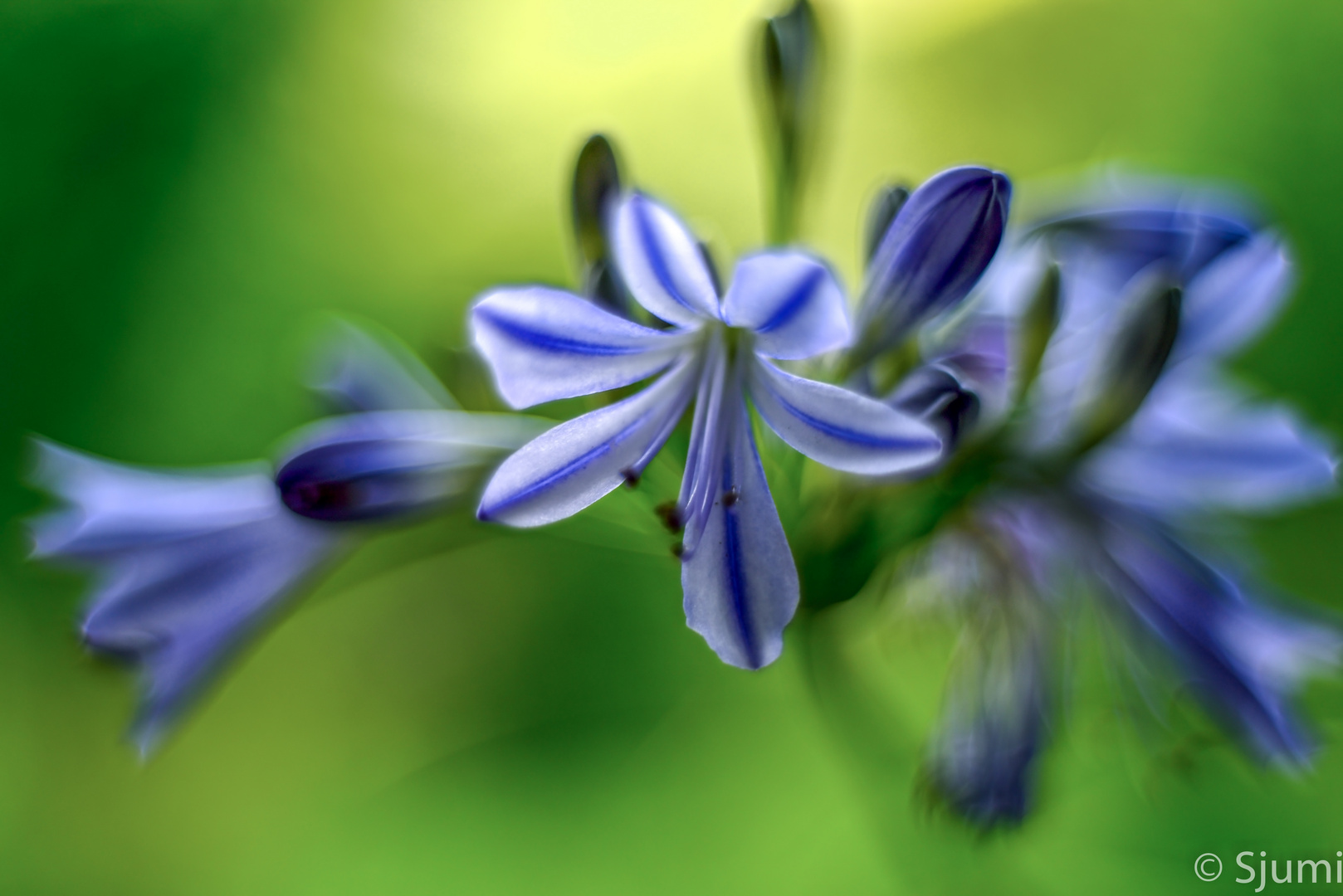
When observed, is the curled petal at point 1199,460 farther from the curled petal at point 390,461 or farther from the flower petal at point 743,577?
the curled petal at point 390,461

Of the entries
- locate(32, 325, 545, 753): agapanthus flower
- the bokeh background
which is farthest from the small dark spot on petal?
the bokeh background

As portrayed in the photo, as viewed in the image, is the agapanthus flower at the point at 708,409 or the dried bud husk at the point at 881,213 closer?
the agapanthus flower at the point at 708,409

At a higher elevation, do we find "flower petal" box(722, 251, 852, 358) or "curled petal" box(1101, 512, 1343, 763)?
"flower petal" box(722, 251, 852, 358)

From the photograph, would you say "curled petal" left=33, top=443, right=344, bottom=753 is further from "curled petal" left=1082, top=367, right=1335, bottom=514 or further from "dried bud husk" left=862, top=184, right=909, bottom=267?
"curled petal" left=1082, top=367, right=1335, bottom=514

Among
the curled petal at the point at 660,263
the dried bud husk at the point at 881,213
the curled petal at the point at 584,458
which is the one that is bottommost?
the curled petal at the point at 584,458

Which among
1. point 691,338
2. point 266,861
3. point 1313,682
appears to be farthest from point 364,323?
point 1313,682

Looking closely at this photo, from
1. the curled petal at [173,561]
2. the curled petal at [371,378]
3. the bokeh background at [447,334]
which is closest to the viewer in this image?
the curled petal at [173,561]

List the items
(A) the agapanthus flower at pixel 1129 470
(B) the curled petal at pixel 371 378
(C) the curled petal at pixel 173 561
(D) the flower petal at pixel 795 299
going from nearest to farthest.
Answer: (D) the flower petal at pixel 795 299 → (A) the agapanthus flower at pixel 1129 470 → (C) the curled petal at pixel 173 561 → (B) the curled petal at pixel 371 378

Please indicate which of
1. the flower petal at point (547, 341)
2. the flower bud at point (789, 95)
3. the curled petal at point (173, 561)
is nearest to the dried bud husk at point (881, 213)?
the flower bud at point (789, 95)
